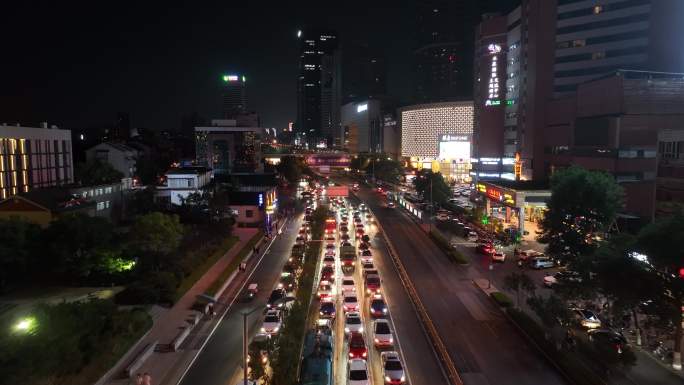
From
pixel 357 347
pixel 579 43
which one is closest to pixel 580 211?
pixel 357 347

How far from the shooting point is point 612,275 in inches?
814

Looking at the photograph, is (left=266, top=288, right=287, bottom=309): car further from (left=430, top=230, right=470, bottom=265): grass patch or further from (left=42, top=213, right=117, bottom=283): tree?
(left=430, top=230, right=470, bottom=265): grass patch

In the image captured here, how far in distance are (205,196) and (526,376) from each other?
125 ft

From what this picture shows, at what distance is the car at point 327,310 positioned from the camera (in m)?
23.8

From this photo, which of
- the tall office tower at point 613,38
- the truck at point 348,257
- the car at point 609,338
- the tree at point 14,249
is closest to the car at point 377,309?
the truck at point 348,257

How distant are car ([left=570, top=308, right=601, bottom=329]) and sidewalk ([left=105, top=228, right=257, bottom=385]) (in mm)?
17433

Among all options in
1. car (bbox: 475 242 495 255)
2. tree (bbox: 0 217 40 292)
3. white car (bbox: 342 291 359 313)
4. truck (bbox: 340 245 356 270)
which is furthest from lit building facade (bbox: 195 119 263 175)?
white car (bbox: 342 291 359 313)

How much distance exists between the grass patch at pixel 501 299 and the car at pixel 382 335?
736 cm

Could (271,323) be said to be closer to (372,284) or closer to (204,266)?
(372,284)

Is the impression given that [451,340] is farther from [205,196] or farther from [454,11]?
[454,11]

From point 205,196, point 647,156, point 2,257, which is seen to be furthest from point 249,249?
point 647,156

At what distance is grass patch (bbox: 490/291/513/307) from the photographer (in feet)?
83.8

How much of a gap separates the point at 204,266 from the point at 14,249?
1099 centimetres

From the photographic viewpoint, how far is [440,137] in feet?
365
